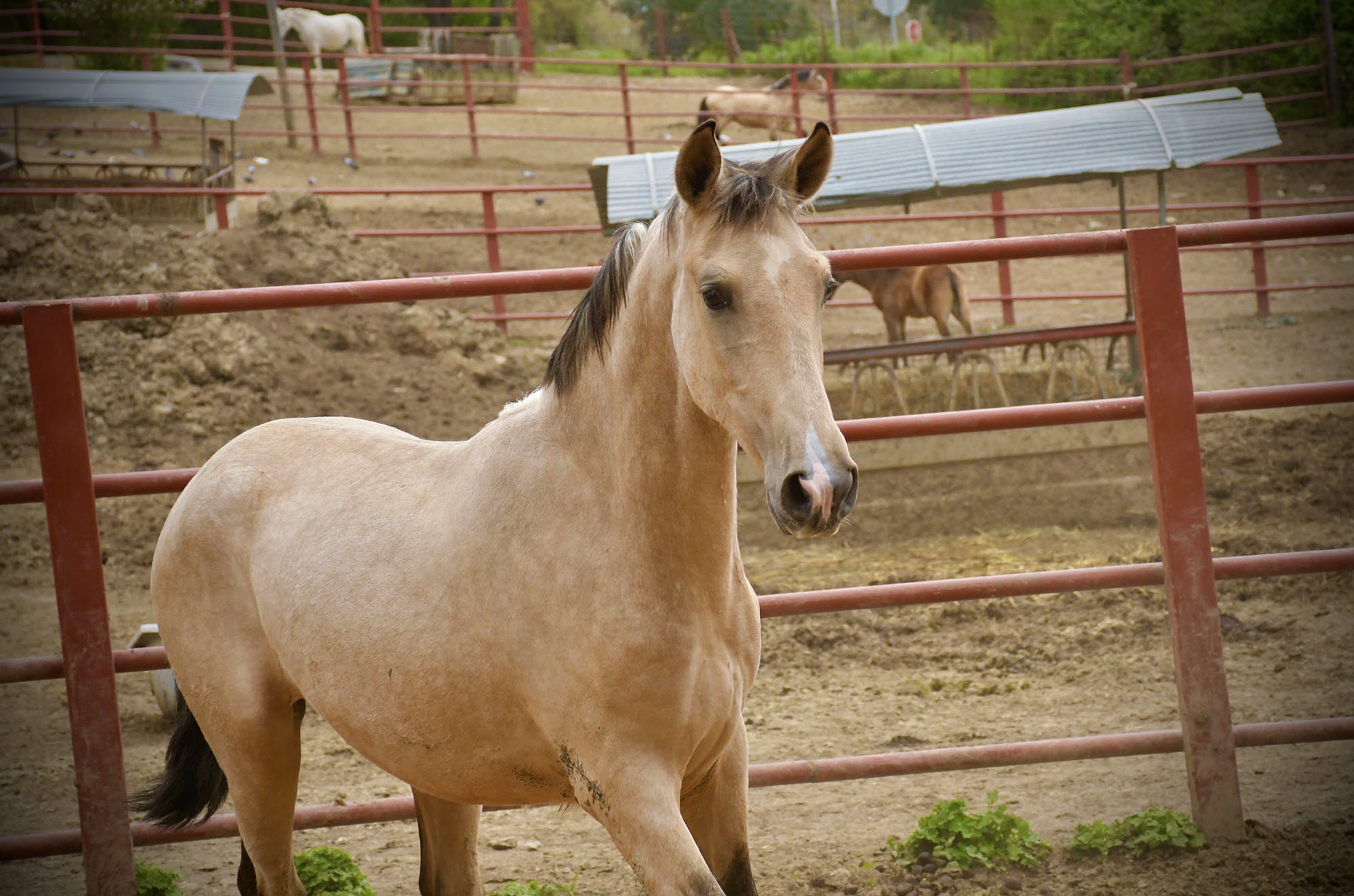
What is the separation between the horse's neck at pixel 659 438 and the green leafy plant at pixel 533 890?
1338 millimetres

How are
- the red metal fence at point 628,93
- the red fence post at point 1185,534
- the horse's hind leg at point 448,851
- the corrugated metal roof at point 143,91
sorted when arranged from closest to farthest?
the horse's hind leg at point 448,851 < the red fence post at point 1185,534 < the corrugated metal roof at point 143,91 < the red metal fence at point 628,93

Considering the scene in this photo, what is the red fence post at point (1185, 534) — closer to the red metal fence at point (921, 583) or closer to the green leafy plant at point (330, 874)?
the red metal fence at point (921, 583)

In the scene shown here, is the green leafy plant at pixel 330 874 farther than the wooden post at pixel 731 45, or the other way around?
the wooden post at pixel 731 45

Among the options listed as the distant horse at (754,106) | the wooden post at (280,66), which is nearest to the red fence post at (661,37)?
the distant horse at (754,106)

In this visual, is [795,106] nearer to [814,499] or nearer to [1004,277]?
[1004,277]

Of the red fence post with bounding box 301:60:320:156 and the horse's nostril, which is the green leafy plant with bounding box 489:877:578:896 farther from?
the red fence post with bounding box 301:60:320:156

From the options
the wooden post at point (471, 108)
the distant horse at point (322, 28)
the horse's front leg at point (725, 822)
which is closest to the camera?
the horse's front leg at point (725, 822)

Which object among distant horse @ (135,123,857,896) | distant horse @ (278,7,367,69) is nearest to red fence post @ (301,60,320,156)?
distant horse @ (278,7,367,69)

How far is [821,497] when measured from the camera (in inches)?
62.7

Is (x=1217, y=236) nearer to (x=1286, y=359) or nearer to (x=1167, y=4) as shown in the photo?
(x=1286, y=359)

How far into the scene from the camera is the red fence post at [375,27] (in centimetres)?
2056

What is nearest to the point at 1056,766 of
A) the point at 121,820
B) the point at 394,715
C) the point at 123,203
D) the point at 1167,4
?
the point at 394,715

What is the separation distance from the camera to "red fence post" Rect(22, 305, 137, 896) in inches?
104

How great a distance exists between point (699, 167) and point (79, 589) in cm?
186
